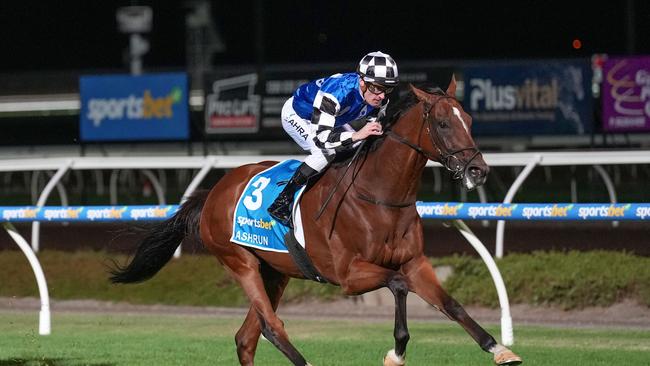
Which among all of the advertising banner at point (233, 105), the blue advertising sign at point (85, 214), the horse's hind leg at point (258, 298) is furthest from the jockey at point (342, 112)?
the advertising banner at point (233, 105)

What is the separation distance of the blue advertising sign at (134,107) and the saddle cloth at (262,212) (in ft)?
22.7

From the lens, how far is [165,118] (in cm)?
1370

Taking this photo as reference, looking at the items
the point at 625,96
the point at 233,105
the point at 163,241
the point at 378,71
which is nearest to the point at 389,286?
the point at 378,71

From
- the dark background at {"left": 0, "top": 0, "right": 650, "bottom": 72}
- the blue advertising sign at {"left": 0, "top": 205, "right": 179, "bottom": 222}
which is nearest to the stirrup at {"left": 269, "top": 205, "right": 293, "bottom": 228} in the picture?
the blue advertising sign at {"left": 0, "top": 205, "right": 179, "bottom": 222}

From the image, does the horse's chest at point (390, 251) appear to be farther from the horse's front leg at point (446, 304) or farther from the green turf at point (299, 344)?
the green turf at point (299, 344)

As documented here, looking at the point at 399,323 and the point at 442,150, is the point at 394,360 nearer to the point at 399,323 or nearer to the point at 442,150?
the point at 399,323

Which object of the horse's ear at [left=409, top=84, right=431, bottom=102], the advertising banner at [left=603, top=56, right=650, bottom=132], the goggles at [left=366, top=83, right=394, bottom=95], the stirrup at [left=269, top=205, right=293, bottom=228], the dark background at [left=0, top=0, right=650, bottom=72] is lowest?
the dark background at [left=0, top=0, right=650, bottom=72]

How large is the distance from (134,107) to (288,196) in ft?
25.6

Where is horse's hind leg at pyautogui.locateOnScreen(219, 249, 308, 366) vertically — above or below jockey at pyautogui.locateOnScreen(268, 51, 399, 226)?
below

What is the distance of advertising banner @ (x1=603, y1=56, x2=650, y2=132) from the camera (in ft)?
40.3

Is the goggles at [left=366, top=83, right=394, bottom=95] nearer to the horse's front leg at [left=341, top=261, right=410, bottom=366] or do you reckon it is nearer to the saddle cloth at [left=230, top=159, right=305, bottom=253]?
the saddle cloth at [left=230, top=159, right=305, bottom=253]

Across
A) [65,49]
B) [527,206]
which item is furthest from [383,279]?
[65,49]

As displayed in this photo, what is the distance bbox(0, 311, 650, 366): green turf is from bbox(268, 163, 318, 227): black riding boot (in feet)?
3.12

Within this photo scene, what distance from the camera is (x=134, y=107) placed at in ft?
45.6
